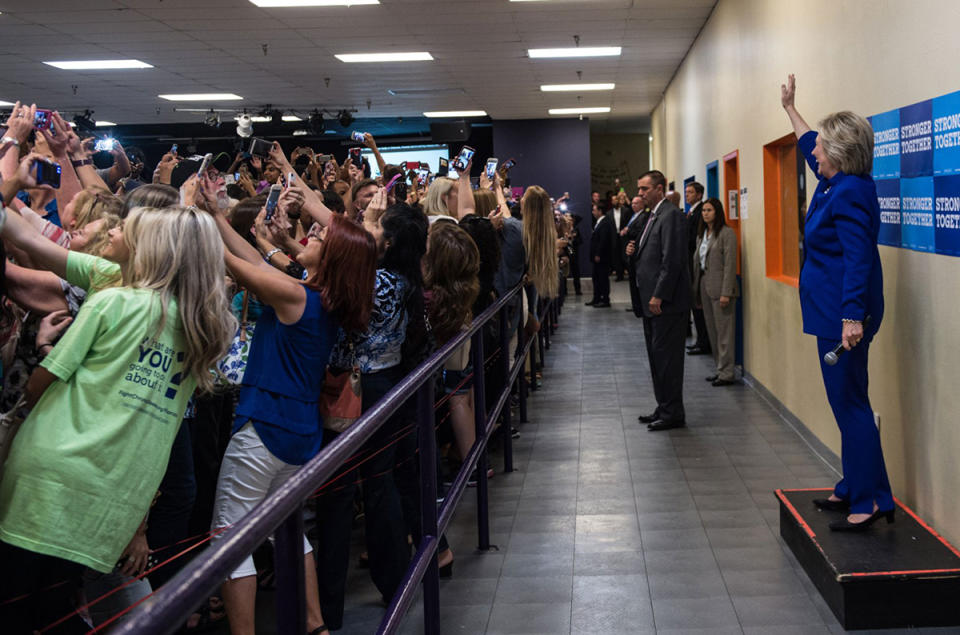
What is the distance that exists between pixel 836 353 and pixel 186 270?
226 centimetres

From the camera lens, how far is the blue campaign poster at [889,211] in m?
3.68

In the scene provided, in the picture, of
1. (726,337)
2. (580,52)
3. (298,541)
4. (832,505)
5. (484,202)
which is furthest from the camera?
(580,52)

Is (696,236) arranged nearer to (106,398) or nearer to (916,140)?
(916,140)

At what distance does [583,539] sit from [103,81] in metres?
11.2

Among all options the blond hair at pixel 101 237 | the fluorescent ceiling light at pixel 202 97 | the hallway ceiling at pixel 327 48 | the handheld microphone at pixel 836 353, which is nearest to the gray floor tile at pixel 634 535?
the handheld microphone at pixel 836 353

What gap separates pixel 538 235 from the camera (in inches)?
240

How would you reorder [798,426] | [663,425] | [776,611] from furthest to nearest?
[663,425] → [798,426] → [776,611]

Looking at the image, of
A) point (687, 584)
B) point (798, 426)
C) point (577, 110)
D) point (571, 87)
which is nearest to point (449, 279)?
point (687, 584)

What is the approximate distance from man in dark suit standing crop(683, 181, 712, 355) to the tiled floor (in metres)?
2.10

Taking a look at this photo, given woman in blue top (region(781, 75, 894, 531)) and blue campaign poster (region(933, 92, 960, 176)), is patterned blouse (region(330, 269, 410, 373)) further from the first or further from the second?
blue campaign poster (region(933, 92, 960, 176))

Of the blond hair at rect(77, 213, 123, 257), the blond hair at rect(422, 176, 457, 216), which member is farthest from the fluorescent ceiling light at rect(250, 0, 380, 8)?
the blond hair at rect(77, 213, 123, 257)

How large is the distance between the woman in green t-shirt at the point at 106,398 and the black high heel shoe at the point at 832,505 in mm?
2444

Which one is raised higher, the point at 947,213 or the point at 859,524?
the point at 947,213

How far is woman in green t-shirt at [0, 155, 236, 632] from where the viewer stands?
1.92 meters
